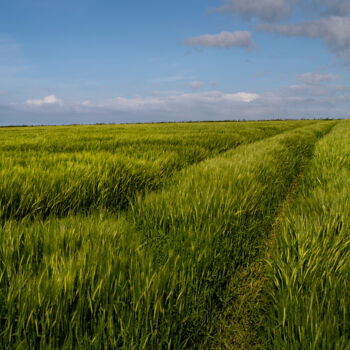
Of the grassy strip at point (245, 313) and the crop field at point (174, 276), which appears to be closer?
the crop field at point (174, 276)

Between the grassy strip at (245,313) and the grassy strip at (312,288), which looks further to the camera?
the grassy strip at (245,313)

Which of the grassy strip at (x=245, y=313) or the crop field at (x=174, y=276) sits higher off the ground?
the crop field at (x=174, y=276)

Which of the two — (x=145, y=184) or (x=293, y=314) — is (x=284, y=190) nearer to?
(x=145, y=184)

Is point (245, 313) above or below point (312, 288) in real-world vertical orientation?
below

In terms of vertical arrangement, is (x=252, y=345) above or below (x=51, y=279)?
below

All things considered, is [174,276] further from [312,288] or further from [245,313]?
[312,288]

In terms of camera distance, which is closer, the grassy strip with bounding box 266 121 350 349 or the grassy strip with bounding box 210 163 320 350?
the grassy strip with bounding box 266 121 350 349

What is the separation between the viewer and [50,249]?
144 centimetres

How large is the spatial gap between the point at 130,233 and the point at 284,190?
9.77 feet

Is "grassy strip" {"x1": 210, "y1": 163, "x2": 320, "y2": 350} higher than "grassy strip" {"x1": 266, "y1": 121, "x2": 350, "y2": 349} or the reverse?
the reverse

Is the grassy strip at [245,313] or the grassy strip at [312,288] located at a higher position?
the grassy strip at [312,288]

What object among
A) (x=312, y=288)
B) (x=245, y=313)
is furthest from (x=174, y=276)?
(x=312, y=288)

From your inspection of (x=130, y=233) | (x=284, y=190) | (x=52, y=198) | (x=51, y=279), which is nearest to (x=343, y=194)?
(x=284, y=190)

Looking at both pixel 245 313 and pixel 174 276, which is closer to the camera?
pixel 174 276
